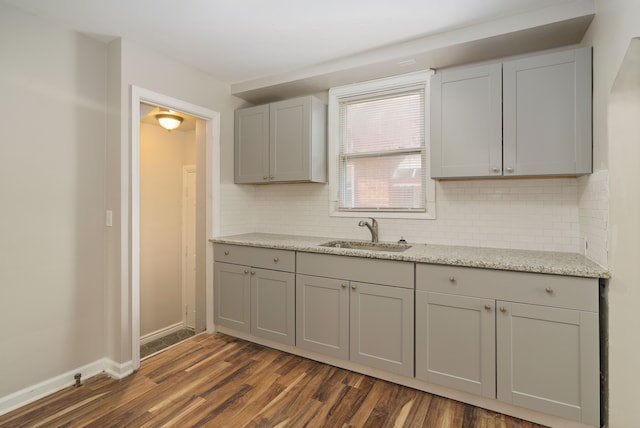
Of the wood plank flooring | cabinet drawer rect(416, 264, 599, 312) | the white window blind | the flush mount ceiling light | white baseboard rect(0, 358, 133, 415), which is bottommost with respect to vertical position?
the wood plank flooring

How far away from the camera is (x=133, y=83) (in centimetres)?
252

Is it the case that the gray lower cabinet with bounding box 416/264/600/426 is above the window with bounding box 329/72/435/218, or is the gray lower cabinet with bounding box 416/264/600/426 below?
below

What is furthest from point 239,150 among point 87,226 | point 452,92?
point 452,92

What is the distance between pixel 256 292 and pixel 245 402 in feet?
3.15

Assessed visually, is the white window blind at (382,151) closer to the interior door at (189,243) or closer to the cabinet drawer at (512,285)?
the cabinet drawer at (512,285)

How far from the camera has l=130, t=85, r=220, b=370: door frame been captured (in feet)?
8.22

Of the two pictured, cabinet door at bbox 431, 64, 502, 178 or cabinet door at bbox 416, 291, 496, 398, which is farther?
cabinet door at bbox 431, 64, 502, 178

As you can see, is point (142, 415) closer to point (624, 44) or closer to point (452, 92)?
point (452, 92)

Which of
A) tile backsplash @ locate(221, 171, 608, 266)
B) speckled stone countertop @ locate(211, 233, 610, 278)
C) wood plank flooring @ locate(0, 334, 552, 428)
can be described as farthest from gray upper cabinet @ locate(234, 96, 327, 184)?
wood plank flooring @ locate(0, 334, 552, 428)

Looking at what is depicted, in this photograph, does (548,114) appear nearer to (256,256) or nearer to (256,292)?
(256,256)

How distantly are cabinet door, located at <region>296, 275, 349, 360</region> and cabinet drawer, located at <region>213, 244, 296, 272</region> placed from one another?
18cm

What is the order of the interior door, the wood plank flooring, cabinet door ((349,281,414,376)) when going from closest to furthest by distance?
the wood plank flooring → cabinet door ((349,281,414,376)) → the interior door

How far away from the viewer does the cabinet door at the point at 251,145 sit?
329 cm

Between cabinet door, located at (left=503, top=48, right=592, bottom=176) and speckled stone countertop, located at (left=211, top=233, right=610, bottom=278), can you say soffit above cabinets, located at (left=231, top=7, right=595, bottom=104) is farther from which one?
speckled stone countertop, located at (left=211, top=233, right=610, bottom=278)
